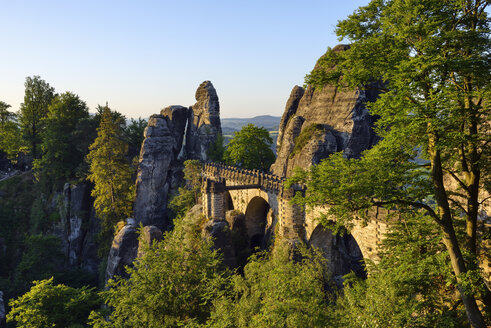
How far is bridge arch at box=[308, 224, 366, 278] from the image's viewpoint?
28.1 meters

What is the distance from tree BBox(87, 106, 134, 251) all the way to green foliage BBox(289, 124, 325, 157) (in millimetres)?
25330

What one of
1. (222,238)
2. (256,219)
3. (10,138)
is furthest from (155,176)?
(10,138)

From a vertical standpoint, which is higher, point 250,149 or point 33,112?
point 33,112

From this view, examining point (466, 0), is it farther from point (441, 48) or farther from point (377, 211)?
point (377, 211)

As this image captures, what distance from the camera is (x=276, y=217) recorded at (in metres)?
33.4

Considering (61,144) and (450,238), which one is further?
(61,144)

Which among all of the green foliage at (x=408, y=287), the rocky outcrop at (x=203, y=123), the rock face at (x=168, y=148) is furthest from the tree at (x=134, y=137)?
the green foliage at (x=408, y=287)

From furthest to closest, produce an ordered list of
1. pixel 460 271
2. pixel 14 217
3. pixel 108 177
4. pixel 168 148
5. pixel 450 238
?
pixel 168 148 → pixel 14 217 → pixel 108 177 → pixel 450 238 → pixel 460 271

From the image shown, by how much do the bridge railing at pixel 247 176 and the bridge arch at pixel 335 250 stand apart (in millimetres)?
5497

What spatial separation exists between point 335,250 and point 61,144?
46903 mm

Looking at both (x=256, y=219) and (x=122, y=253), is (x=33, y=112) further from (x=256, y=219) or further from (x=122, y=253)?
(x=256, y=219)

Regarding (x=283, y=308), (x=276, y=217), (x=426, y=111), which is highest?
(x=426, y=111)

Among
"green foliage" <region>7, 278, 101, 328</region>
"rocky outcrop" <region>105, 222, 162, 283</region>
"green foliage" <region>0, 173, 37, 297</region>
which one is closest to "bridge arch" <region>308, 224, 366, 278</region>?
"green foliage" <region>7, 278, 101, 328</region>

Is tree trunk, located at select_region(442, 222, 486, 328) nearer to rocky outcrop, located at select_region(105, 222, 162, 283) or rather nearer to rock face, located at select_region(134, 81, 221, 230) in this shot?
rocky outcrop, located at select_region(105, 222, 162, 283)
